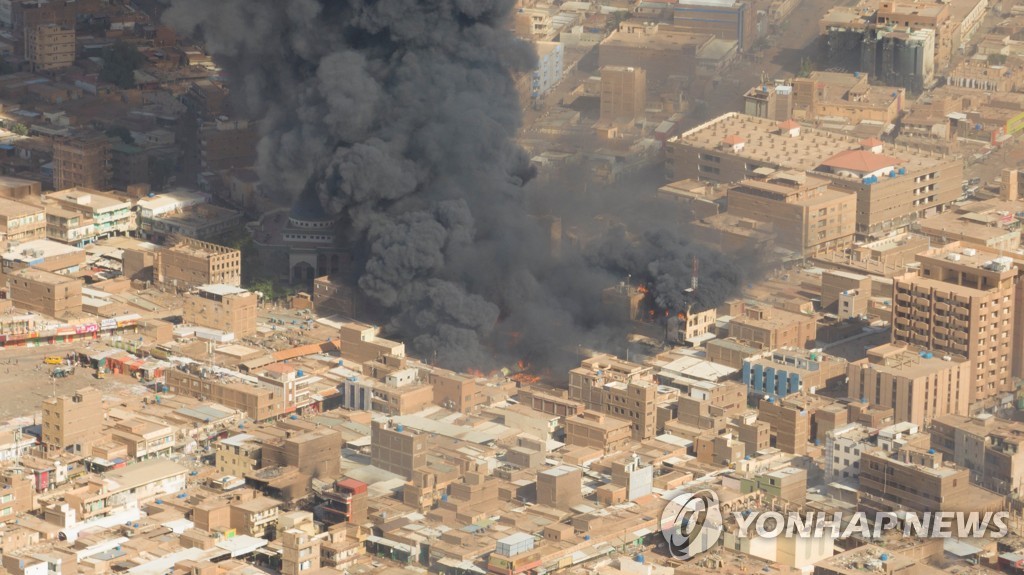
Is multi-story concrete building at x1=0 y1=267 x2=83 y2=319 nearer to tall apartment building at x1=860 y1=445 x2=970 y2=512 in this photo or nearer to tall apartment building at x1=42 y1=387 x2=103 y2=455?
tall apartment building at x1=42 y1=387 x2=103 y2=455

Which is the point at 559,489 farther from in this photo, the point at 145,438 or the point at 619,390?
the point at 145,438

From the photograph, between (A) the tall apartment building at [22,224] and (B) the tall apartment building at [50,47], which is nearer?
(A) the tall apartment building at [22,224]

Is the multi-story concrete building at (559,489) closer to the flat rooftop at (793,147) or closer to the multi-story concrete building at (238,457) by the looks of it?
the multi-story concrete building at (238,457)

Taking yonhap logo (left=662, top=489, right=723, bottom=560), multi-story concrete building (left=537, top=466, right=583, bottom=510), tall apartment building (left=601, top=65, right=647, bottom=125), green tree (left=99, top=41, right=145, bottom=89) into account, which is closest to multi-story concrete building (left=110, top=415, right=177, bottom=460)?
multi-story concrete building (left=537, top=466, right=583, bottom=510)

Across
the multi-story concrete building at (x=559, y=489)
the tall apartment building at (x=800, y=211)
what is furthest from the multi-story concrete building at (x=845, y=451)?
the tall apartment building at (x=800, y=211)

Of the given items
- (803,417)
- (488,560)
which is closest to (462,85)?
(803,417)

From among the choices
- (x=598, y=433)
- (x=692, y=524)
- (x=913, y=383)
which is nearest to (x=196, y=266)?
(x=598, y=433)
